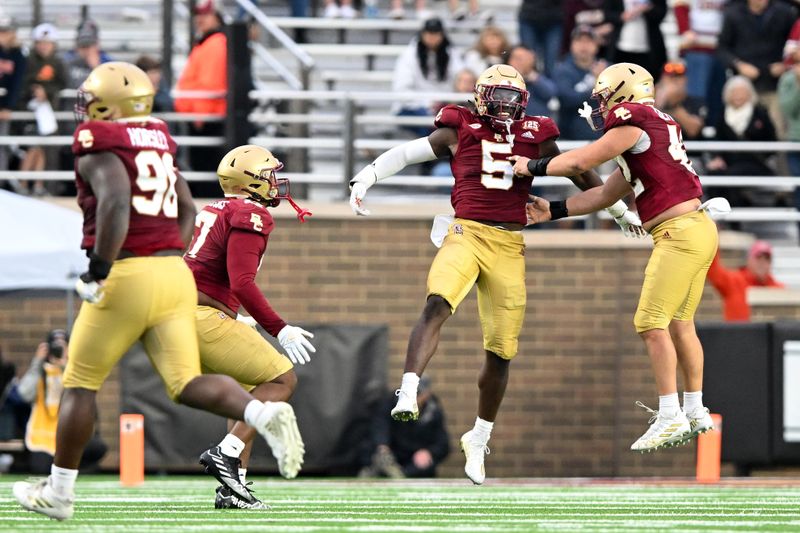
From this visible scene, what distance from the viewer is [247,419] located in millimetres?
7625

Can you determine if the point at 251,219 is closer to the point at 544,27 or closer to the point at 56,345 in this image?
the point at 56,345

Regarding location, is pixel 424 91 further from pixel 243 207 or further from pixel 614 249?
pixel 243 207

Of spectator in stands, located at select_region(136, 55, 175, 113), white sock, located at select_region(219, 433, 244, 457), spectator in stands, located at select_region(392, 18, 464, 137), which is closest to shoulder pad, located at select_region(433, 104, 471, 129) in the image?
white sock, located at select_region(219, 433, 244, 457)

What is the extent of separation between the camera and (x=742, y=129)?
15711 millimetres

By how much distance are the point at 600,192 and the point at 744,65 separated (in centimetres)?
681

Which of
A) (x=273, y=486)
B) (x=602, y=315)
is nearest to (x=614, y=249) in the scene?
(x=602, y=315)

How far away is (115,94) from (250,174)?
56.5 inches

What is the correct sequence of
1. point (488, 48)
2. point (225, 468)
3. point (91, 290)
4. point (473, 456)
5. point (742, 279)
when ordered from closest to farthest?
point (91, 290)
point (225, 468)
point (473, 456)
point (742, 279)
point (488, 48)

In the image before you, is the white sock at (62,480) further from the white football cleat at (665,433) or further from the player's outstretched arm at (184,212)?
the white football cleat at (665,433)

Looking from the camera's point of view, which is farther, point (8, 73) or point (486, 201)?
point (8, 73)

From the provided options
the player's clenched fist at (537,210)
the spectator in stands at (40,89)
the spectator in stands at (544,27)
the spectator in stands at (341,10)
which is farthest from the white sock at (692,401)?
the spectator in stands at (341,10)

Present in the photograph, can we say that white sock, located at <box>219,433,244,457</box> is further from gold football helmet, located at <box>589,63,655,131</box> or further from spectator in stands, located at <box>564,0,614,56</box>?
spectator in stands, located at <box>564,0,614,56</box>

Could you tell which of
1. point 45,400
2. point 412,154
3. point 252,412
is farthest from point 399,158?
point 45,400

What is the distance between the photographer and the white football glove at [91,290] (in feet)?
24.3
